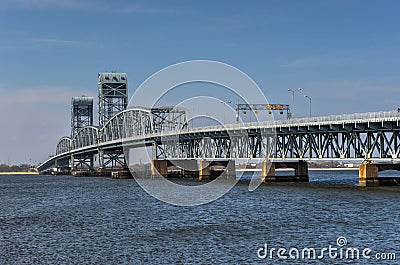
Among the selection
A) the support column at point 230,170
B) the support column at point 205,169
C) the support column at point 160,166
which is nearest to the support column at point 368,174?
the support column at point 205,169

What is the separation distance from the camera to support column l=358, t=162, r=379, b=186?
98.3 metres

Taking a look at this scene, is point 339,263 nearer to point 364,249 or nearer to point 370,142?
point 364,249

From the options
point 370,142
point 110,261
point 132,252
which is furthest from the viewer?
point 370,142

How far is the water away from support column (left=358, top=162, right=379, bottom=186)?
43.2 ft

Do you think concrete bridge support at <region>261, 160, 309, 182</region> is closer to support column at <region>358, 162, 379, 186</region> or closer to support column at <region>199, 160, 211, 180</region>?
support column at <region>358, 162, 379, 186</region>

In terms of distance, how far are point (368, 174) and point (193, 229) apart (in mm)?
51281

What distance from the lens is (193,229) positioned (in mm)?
55594

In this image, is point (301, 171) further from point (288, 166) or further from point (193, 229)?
point (193, 229)

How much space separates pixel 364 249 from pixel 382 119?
49.8 m

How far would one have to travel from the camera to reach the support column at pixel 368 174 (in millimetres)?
98312

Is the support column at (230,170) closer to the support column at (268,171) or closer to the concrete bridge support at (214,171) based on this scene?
the concrete bridge support at (214,171)

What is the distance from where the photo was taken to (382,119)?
90188 mm

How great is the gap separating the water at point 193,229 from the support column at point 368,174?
13.2 m

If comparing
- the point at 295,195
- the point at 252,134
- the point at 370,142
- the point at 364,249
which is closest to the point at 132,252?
the point at 364,249
